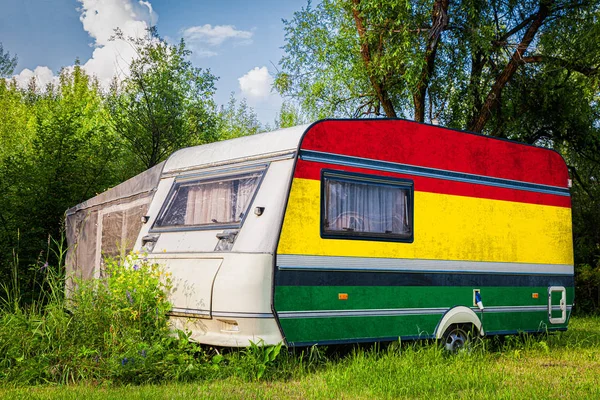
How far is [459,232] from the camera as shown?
8320 millimetres

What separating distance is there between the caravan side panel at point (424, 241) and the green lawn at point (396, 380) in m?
0.29

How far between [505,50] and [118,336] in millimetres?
12059

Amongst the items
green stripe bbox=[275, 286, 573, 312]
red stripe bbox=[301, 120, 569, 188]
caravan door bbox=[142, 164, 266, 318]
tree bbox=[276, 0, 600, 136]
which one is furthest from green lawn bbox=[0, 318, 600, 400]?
tree bbox=[276, 0, 600, 136]

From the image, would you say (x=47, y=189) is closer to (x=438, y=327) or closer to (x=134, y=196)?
(x=134, y=196)

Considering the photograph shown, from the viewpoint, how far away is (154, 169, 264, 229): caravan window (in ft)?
23.7

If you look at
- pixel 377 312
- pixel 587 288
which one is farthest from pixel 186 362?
pixel 587 288

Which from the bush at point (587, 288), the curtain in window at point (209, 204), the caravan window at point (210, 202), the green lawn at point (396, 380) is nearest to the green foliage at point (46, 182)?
the caravan window at point (210, 202)

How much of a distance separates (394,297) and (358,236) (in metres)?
0.81

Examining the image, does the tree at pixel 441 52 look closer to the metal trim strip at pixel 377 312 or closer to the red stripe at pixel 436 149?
the red stripe at pixel 436 149

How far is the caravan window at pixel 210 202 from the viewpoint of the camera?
→ 284 inches

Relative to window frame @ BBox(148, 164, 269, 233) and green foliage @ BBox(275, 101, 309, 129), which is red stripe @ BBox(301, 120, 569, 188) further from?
green foliage @ BBox(275, 101, 309, 129)

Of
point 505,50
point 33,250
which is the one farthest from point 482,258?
point 33,250

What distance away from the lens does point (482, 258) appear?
28.1 ft

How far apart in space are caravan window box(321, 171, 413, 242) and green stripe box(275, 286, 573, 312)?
0.54 metres
